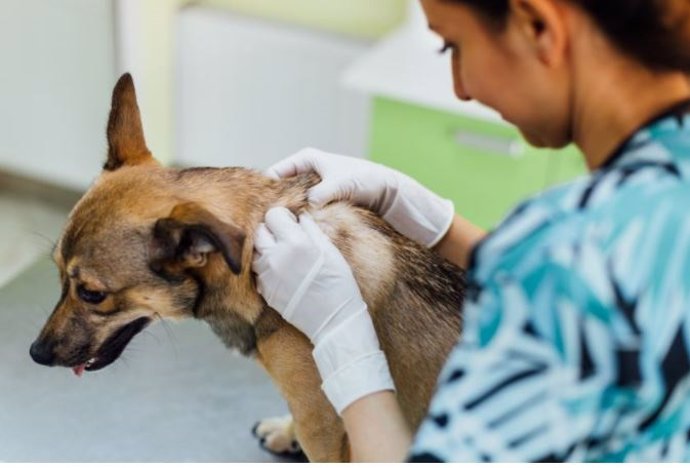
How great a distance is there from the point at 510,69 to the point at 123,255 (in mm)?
555

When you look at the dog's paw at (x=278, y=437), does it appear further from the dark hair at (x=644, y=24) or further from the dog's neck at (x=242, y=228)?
the dark hair at (x=644, y=24)

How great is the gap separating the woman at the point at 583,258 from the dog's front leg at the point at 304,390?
47 cm

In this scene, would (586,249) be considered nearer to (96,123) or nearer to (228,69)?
(96,123)

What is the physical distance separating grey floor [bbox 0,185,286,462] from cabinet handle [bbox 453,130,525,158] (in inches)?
25.4

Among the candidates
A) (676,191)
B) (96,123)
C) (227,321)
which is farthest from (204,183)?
(96,123)

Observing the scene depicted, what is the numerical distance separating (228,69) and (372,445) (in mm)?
1673

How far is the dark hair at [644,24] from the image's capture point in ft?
Answer: 2.08

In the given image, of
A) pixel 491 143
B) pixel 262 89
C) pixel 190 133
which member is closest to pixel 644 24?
pixel 491 143

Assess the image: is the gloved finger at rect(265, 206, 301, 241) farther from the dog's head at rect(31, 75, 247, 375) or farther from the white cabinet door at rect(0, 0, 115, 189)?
the white cabinet door at rect(0, 0, 115, 189)

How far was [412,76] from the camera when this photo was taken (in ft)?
6.58

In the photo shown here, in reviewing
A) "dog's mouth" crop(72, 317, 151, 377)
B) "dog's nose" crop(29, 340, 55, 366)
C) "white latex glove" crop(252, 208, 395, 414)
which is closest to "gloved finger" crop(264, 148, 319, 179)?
"white latex glove" crop(252, 208, 395, 414)

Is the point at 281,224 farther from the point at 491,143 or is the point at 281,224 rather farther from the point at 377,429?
the point at 491,143

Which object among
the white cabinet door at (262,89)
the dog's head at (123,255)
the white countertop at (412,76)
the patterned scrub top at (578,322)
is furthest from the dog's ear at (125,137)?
the white cabinet door at (262,89)

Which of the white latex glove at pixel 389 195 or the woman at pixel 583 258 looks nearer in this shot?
the woman at pixel 583 258
